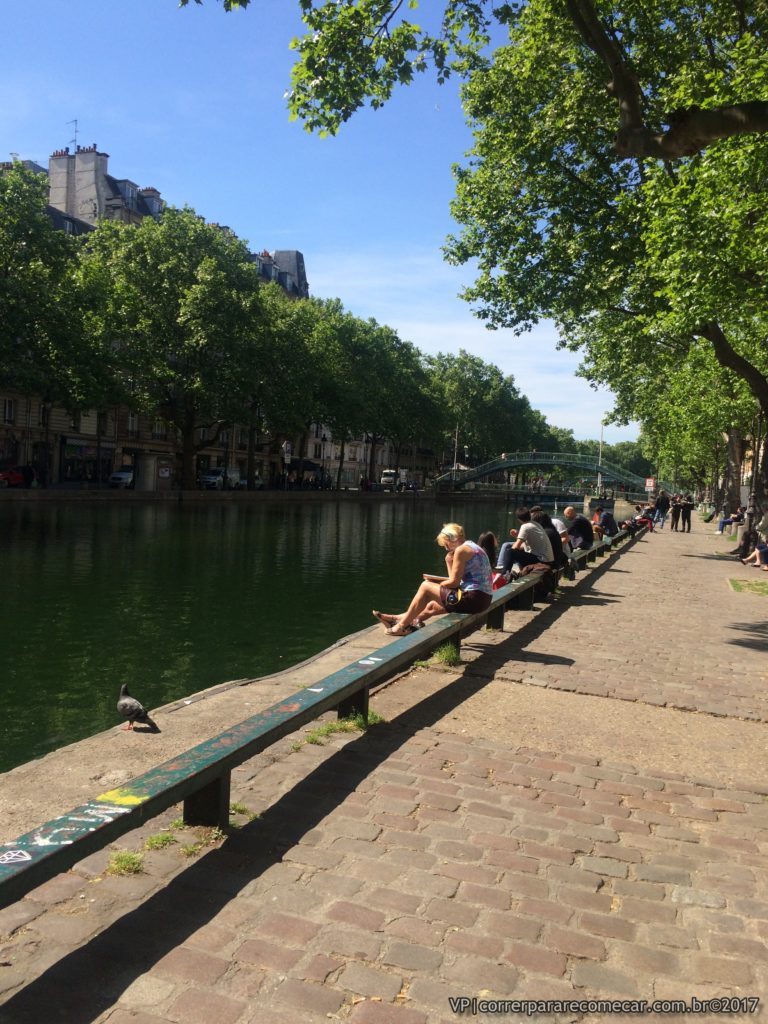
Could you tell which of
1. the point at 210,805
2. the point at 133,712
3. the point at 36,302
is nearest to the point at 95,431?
the point at 36,302

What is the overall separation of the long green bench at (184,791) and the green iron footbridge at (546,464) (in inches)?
3602

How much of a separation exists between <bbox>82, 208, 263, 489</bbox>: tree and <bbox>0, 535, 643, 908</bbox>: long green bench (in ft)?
130

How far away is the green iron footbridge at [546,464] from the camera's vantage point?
96.8 meters

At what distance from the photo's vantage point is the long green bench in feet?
8.84

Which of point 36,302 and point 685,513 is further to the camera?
point 685,513

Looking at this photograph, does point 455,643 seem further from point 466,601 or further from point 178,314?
point 178,314

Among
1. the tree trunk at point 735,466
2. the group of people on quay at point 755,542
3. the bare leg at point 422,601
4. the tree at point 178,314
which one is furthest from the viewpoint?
the tree at point 178,314

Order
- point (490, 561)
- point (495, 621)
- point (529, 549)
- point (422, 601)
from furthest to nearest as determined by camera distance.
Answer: point (490, 561) → point (529, 549) → point (495, 621) → point (422, 601)

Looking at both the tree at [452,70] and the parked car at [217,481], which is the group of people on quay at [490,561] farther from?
the parked car at [217,481]

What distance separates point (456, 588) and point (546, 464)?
314 feet

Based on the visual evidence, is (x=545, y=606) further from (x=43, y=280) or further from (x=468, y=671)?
(x=43, y=280)

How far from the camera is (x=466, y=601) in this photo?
25.9ft

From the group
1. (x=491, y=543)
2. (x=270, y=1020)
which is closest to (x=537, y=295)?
(x=491, y=543)

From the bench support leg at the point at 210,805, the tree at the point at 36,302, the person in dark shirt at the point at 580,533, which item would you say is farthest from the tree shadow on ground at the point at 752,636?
the tree at the point at 36,302
